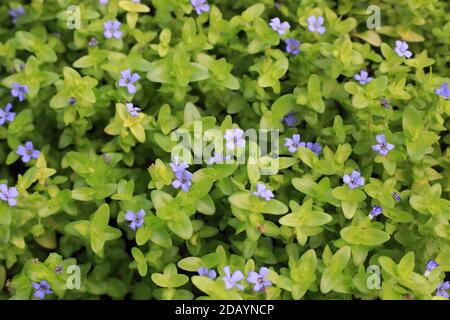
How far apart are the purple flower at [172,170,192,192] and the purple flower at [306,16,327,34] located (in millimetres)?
1099

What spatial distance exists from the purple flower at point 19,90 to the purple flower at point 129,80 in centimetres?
54

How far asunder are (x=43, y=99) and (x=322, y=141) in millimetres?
1497

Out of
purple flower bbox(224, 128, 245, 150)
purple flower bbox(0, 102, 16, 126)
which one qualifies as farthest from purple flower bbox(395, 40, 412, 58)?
purple flower bbox(0, 102, 16, 126)

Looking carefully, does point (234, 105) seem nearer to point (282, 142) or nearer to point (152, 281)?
point (282, 142)

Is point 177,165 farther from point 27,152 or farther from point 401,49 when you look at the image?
point 401,49

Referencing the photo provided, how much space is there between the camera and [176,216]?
271cm

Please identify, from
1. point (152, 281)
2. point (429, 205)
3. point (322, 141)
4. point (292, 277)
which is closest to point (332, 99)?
point (322, 141)

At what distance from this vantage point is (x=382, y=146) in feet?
9.50

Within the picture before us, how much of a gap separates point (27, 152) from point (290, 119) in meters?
1.34

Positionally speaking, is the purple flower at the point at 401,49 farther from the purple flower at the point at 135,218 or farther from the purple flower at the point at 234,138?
the purple flower at the point at 135,218

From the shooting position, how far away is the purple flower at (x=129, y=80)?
3.05m

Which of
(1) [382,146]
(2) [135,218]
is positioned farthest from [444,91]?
(2) [135,218]

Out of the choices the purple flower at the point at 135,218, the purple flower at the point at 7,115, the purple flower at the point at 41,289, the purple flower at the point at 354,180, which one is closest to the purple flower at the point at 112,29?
the purple flower at the point at 7,115

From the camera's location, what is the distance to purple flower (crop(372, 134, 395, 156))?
2863mm
